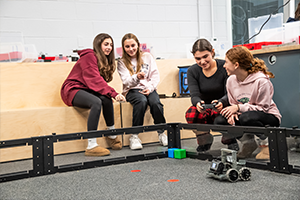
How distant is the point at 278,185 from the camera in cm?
103

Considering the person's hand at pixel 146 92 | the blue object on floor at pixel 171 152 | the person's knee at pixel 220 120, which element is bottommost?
the blue object on floor at pixel 171 152

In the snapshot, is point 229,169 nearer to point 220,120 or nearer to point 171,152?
point 220,120

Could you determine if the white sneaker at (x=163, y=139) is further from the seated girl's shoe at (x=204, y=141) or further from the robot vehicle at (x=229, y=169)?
the robot vehicle at (x=229, y=169)

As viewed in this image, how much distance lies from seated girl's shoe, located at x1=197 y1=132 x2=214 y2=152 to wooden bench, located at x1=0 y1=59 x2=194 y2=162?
9cm

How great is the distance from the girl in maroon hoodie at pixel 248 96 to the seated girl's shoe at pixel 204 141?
0.11m

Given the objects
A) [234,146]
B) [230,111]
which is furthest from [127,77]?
[234,146]

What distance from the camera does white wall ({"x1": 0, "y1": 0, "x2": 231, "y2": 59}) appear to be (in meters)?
2.71

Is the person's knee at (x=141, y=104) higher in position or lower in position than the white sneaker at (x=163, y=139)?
higher

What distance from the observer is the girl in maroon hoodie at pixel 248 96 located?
135 cm

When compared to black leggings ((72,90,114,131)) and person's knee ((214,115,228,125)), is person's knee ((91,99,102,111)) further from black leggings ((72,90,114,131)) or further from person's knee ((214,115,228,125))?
person's knee ((214,115,228,125))

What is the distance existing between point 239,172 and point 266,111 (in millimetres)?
422

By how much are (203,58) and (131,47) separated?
2.06 ft

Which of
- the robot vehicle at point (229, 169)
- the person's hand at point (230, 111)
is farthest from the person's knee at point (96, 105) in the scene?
the robot vehicle at point (229, 169)

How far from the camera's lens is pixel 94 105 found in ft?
5.99
